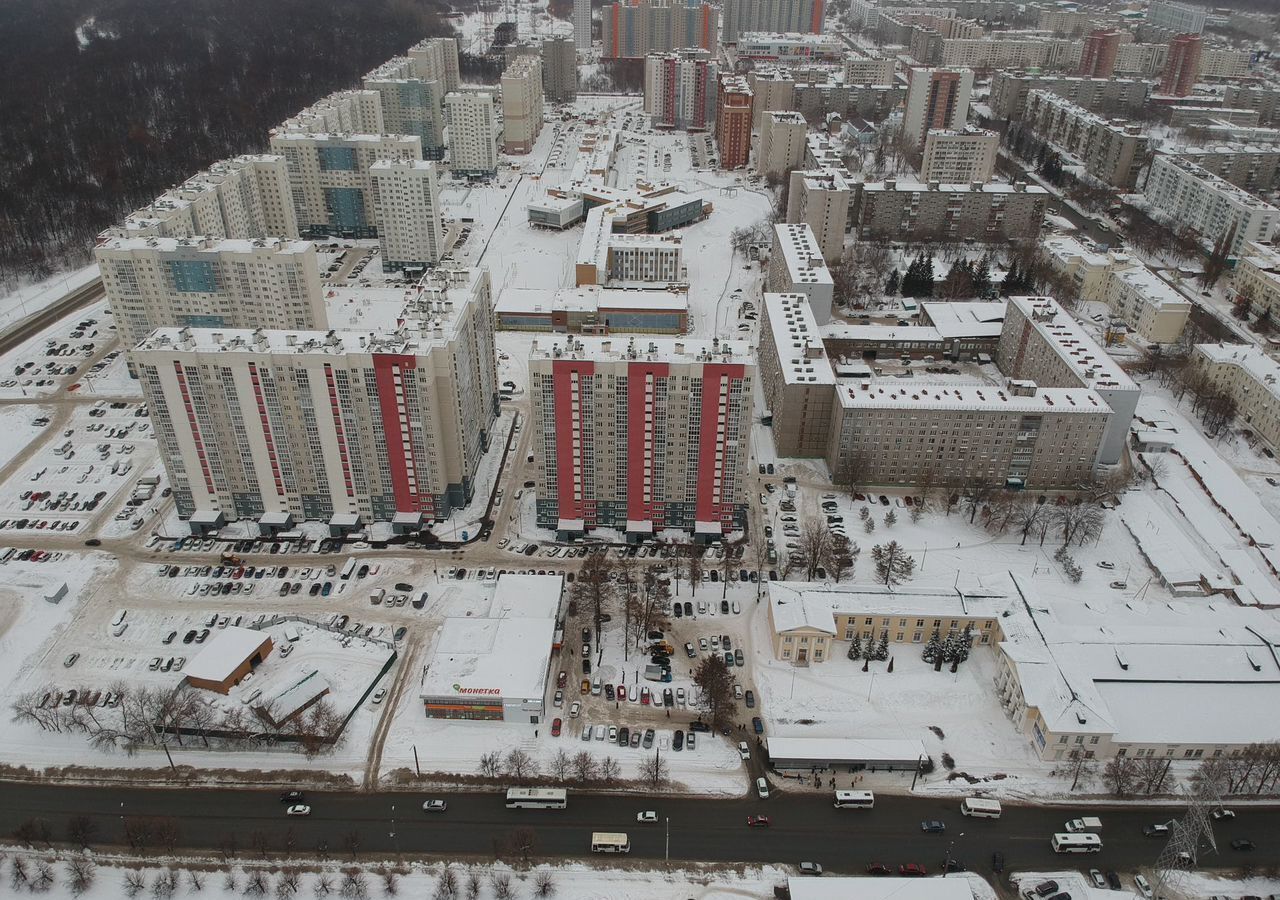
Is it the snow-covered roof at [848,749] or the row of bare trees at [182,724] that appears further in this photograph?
the row of bare trees at [182,724]

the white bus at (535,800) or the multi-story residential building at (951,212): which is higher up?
the multi-story residential building at (951,212)

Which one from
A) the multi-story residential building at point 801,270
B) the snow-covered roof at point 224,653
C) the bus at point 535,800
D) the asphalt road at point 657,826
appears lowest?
the asphalt road at point 657,826

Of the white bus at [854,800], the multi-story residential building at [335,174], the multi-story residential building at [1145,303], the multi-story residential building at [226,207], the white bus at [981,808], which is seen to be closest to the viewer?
the white bus at [981,808]


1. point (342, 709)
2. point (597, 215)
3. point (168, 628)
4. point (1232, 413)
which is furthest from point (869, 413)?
point (597, 215)

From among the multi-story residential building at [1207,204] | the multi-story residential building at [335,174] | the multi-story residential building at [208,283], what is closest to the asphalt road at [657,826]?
the multi-story residential building at [208,283]

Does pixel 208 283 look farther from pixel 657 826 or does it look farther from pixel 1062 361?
pixel 1062 361

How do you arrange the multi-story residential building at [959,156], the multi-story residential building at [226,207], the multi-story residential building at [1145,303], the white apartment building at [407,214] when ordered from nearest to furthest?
1. the multi-story residential building at [226,207]
2. the multi-story residential building at [1145,303]
3. the white apartment building at [407,214]
4. the multi-story residential building at [959,156]

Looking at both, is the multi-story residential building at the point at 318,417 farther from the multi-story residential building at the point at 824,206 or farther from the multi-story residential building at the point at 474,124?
the multi-story residential building at the point at 474,124

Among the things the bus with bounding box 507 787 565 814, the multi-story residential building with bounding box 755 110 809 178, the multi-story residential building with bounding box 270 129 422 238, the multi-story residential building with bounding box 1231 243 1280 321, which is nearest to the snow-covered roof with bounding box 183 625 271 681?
the bus with bounding box 507 787 565 814

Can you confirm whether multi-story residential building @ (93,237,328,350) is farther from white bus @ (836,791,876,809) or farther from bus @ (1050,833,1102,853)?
bus @ (1050,833,1102,853)
